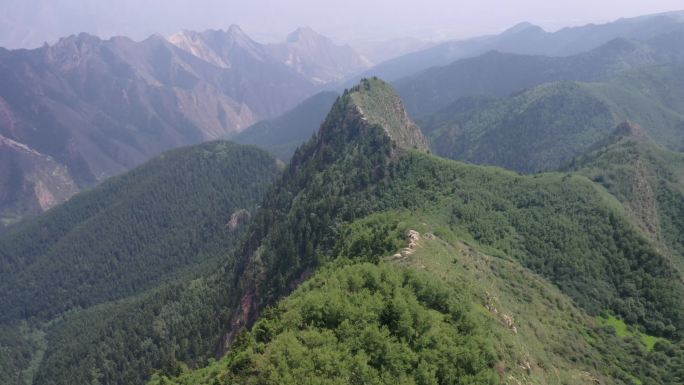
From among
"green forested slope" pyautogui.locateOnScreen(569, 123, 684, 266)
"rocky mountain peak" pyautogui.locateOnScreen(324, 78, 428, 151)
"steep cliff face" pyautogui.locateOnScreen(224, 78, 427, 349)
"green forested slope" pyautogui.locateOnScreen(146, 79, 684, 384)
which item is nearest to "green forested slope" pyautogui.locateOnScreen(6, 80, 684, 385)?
"green forested slope" pyautogui.locateOnScreen(146, 79, 684, 384)

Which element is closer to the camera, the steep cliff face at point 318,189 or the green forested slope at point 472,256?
the green forested slope at point 472,256

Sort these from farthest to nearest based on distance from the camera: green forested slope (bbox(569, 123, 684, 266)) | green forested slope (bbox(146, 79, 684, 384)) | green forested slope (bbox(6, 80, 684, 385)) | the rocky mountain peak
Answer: the rocky mountain peak → green forested slope (bbox(569, 123, 684, 266)) → green forested slope (bbox(146, 79, 684, 384)) → green forested slope (bbox(6, 80, 684, 385))

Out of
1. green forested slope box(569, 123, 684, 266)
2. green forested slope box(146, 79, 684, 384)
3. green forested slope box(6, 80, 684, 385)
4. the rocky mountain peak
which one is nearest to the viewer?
green forested slope box(6, 80, 684, 385)

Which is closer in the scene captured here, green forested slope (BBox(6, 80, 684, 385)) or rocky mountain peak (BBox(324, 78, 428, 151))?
green forested slope (BBox(6, 80, 684, 385))

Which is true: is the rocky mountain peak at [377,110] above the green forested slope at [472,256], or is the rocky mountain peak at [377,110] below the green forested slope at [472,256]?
above

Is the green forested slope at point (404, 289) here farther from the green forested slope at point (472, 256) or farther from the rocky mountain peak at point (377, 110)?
the rocky mountain peak at point (377, 110)

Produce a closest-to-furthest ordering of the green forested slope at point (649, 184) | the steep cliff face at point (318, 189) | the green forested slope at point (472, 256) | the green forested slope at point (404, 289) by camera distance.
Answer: the green forested slope at point (404, 289) < the green forested slope at point (472, 256) < the steep cliff face at point (318, 189) < the green forested slope at point (649, 184)

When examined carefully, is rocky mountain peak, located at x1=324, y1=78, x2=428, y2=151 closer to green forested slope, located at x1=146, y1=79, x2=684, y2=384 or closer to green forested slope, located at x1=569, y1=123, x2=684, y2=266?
green forested slope, located at x1=146, y1=79, x2=684, y2=384

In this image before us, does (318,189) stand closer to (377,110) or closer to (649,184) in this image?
(377,110)

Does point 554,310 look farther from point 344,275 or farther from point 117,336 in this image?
point 117,336

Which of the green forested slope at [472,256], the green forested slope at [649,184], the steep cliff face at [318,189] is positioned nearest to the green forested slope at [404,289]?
the green forested slope at [472,256]

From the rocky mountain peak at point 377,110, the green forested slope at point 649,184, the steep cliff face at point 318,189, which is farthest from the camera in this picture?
the rocky mountain peak at point 377,110
